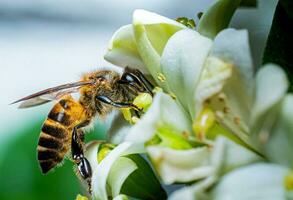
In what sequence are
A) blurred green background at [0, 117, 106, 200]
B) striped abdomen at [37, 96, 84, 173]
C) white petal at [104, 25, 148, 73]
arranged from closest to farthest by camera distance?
white petal at [104, 25, 148, 73], striped abdomen at [37, 96, 84, 173], blurred green background at [0, 117, 106, 200]

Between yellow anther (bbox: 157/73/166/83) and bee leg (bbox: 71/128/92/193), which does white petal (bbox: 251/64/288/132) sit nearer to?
yellow anther (bbox: 157/73/166/83)

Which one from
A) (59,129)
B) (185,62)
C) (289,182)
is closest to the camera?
(289,182)

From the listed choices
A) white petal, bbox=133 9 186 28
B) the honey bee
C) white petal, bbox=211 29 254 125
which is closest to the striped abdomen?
the honey bee

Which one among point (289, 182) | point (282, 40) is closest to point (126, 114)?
point (282, 40)

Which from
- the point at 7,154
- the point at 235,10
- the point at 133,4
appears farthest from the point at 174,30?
the point at 133,4

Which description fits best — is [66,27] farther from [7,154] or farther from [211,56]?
[211,56]

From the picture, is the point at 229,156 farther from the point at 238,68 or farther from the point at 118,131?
the point at 118,131
